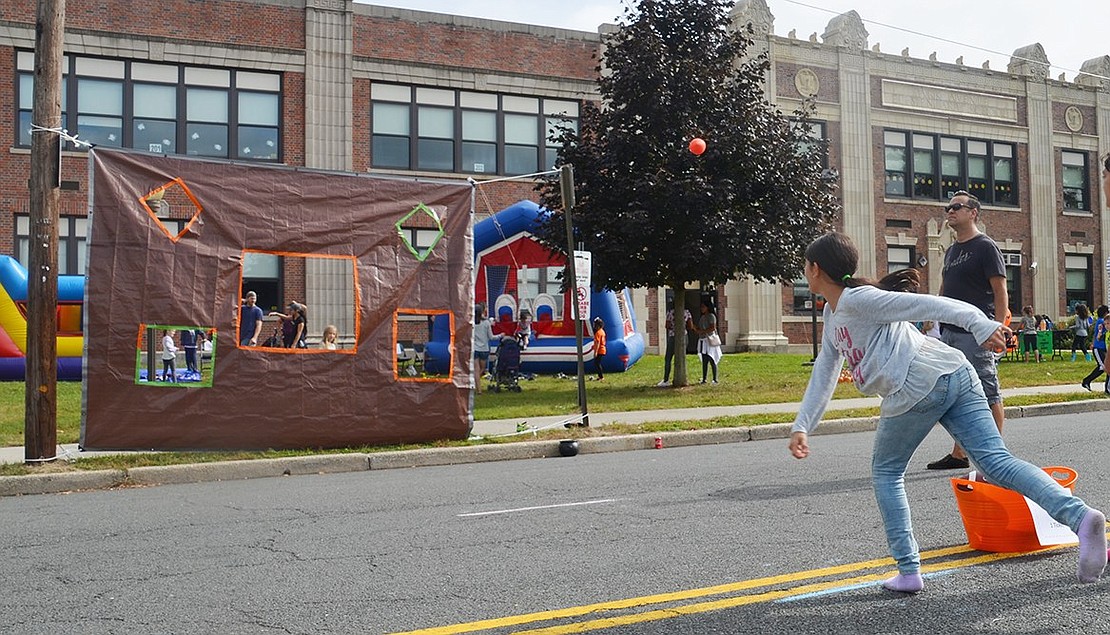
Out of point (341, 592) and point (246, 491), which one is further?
point (246, 491)

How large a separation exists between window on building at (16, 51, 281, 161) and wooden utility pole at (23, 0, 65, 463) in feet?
57.3

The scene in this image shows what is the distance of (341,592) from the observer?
5.05 meters

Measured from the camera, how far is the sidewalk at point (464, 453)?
31.5 feet

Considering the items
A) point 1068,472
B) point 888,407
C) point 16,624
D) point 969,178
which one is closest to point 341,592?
point 16,624

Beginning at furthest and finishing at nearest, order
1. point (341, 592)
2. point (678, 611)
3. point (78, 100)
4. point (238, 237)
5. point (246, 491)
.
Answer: point (78, 100)
point (238, 237)
point (246, 491)
point (341, 592)
point (678, 611)

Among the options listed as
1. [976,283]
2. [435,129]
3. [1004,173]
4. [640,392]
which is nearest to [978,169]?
[1004,173]

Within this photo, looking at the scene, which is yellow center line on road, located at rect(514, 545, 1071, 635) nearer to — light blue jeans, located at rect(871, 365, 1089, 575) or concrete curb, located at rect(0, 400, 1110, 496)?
light blue jeans, located at rect(871, 365, 1089, 575)

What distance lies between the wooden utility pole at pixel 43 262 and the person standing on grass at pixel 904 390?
314 inches

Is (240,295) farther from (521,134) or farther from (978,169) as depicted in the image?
(978,169)

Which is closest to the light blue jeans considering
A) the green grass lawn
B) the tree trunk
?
the green grass lawn

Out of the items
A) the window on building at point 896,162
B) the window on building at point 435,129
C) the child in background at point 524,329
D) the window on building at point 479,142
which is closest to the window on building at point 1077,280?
the window on building at point 896,162

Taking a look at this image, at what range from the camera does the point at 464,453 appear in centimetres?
1112

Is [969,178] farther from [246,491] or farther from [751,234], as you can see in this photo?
[246,491]

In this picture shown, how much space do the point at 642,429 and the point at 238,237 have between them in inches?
211
